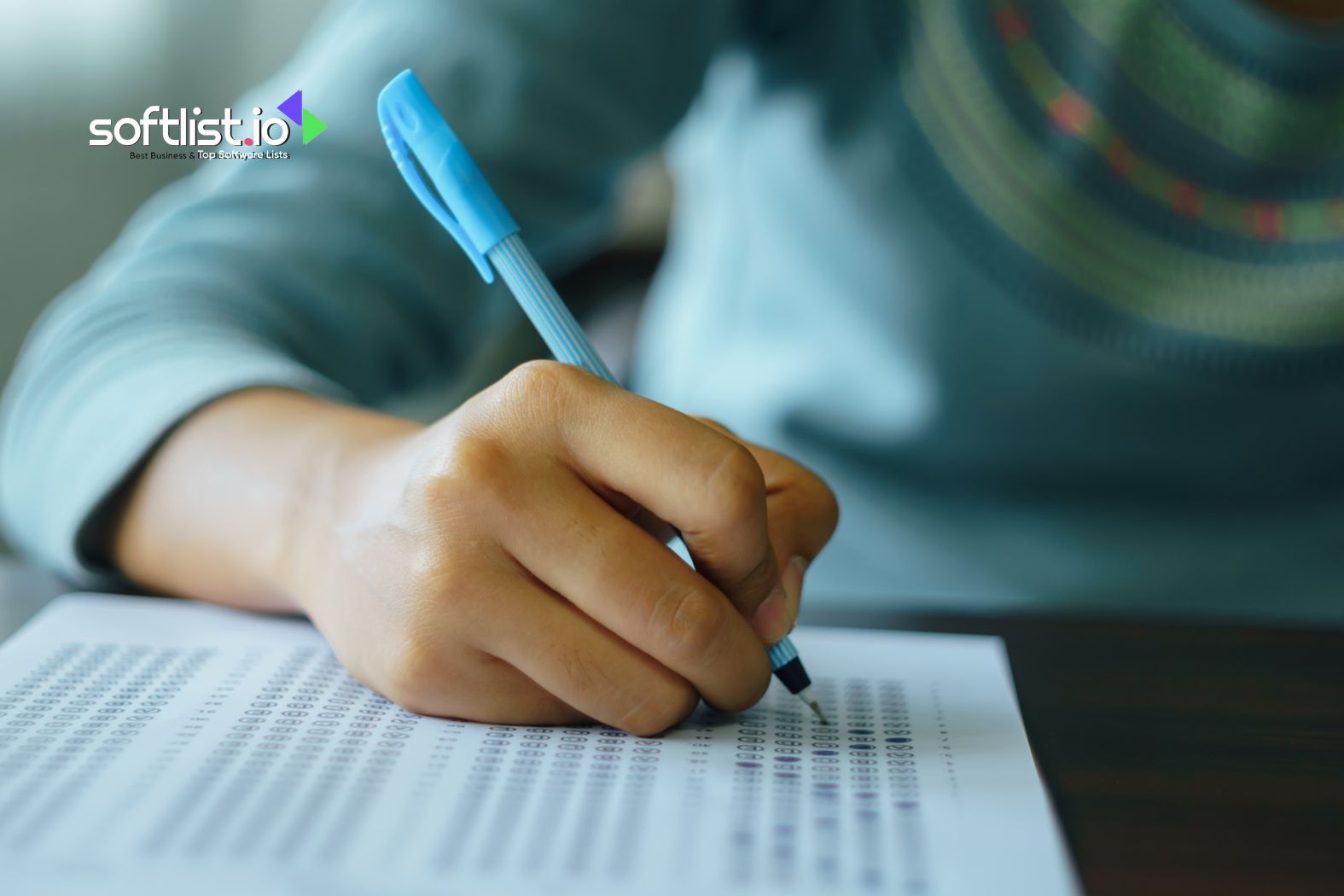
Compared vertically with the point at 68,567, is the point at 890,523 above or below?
above

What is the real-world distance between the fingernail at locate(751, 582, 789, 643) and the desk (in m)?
0.08

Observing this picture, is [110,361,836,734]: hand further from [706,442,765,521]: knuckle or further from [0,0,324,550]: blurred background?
[0,0,324,550]: blurred background

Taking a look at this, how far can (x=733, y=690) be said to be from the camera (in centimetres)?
33

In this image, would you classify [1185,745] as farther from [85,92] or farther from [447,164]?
[85,92]

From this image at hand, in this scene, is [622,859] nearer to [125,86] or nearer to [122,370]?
[122,370]

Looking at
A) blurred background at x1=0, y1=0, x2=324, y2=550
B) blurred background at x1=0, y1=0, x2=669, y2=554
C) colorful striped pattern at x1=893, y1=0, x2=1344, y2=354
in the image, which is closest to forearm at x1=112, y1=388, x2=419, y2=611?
colorful striped pattern at x1=893, y1=0, x2=1344, y2=354

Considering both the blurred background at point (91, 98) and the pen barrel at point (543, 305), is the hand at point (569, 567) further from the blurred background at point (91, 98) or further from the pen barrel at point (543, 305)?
the blurred background at point (91, 98)

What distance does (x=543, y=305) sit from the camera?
1.13 ft

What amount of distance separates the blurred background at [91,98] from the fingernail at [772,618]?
838 mm

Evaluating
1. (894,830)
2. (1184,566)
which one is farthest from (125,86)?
(894,830)

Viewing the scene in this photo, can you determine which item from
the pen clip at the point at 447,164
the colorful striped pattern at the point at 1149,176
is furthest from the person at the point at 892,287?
the pen clip at the point at 447,164

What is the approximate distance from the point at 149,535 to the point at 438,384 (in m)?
0.22

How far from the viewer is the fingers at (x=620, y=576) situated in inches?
12.2

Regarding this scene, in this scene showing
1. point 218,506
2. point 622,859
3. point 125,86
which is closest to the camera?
point 622,859
